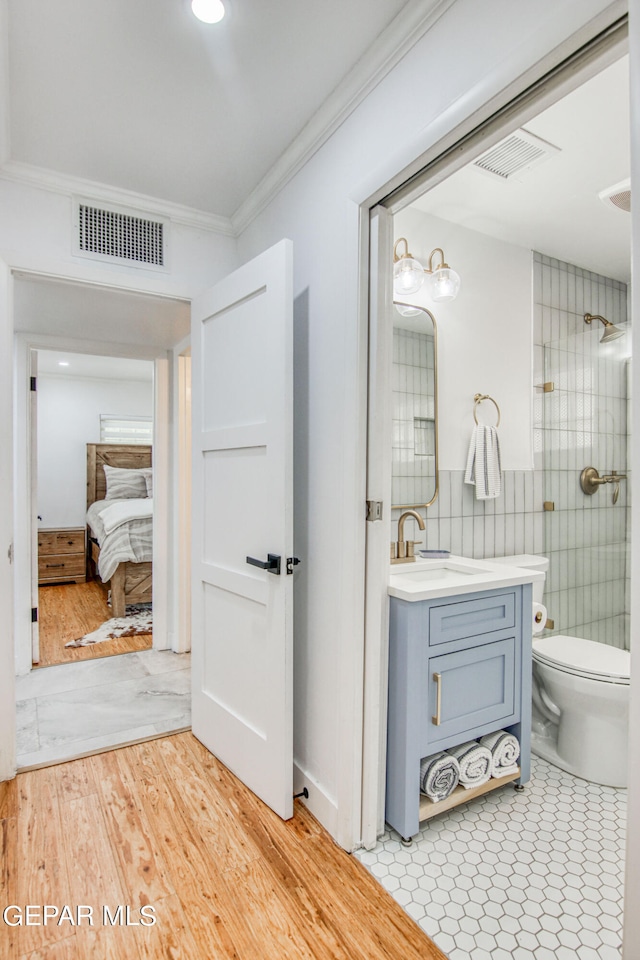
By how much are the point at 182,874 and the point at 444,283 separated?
2468mm

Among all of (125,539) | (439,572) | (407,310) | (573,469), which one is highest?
(407,310)

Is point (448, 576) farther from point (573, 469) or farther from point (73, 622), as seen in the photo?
point (73, 622)

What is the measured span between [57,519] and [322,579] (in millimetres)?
5134

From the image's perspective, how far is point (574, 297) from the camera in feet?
10.00

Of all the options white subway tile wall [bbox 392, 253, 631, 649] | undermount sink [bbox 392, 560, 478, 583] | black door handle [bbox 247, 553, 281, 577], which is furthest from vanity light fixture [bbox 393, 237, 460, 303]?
black door handle [bbox 247, 553, 281, 577]

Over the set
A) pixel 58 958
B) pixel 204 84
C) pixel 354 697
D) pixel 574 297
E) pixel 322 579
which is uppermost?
pixel 204 84

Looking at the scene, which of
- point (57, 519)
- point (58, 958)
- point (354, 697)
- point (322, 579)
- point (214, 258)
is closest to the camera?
point (58, 958)

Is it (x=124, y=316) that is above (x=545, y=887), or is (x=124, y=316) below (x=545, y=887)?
above

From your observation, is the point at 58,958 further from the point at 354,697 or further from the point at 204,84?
the point at 204,84

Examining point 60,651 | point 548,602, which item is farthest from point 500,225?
point 60,651

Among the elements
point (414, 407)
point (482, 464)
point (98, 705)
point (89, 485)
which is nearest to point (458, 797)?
point (482, 464)

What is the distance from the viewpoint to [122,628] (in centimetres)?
400

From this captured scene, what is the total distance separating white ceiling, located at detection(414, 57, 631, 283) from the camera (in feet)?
6.10

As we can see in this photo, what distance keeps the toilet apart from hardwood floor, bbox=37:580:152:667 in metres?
2.60
